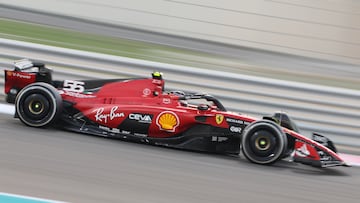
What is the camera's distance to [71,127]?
25.7 ft

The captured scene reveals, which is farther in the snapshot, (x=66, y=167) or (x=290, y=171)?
(x=290, y=171)

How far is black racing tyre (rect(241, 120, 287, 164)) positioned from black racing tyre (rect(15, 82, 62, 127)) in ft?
6.81

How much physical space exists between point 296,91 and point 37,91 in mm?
3618

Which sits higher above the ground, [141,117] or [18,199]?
[141,117]

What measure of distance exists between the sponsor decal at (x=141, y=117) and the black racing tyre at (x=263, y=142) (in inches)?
40.8

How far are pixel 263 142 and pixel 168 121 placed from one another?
1.05 m

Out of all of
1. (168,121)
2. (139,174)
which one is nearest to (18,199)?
(139,174)

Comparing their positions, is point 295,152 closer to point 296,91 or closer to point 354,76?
point 296,91

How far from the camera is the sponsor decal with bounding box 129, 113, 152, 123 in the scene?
302 inches

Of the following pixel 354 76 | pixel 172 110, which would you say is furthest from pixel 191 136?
pixel 354 76

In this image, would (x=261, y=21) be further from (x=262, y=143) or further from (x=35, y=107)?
(x=35, y=107)

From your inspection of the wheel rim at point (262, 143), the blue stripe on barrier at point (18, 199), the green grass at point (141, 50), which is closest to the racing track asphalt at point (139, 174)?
the blue stripe on barrier at point (18, 199)

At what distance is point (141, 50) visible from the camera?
12.0 meters

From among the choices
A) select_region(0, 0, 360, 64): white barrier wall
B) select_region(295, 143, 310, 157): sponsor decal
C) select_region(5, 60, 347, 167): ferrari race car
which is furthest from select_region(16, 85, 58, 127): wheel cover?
select_region(0, 0, 360, 64): white barrier wall
